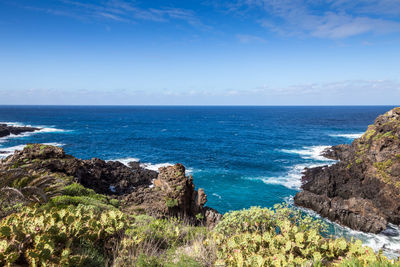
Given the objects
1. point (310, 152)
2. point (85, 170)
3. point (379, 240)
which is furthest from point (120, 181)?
point (310, 152)

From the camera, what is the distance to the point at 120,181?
116 ft

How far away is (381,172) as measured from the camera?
31391 millimetres

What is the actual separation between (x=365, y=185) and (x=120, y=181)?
35487 mm

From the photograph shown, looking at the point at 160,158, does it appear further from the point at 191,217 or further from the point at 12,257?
the point at 12,257

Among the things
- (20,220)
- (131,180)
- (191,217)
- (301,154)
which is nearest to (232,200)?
(191,217)

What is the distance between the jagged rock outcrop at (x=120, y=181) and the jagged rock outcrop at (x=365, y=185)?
14.9m

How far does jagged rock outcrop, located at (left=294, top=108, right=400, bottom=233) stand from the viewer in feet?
82.6

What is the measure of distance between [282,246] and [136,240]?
5.70 metres

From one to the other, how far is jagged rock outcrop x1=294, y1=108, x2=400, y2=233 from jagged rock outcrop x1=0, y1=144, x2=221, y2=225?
14.9 meters

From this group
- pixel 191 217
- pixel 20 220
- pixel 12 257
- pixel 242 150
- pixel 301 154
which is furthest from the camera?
pixel 242 150

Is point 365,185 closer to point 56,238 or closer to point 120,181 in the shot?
point 120,181

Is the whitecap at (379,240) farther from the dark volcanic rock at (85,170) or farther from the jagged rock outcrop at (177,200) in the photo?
the dark volcanic rock at (85,170)

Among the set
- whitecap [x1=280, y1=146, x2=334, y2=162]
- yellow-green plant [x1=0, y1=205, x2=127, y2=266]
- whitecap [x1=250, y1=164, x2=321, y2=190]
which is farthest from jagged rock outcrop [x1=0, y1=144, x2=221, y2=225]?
whitecap [x1=280, y1=146, x2=334, y2=162]

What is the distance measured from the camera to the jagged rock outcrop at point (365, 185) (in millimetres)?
25172
